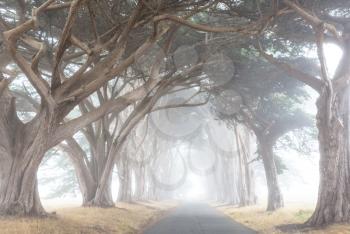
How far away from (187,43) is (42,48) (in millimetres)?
7228

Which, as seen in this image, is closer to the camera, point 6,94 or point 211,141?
point 6,94

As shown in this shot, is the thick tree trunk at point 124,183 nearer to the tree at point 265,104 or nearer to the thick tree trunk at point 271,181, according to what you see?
the tree at point 265,104

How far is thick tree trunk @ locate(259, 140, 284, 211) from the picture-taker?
77.3 ft

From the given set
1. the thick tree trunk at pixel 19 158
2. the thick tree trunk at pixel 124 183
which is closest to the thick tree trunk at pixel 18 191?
the thick tree trunk at pixel 19 158

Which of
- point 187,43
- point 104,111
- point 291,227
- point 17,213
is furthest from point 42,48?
point 291,227

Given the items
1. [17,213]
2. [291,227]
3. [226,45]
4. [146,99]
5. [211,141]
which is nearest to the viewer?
[17,213]

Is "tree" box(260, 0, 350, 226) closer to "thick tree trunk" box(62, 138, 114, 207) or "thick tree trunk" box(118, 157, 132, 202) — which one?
"thick tree trunk" box(62, 138, 114, 207)

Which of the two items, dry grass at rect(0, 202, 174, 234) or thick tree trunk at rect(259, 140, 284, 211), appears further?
thick tree trunk at rect(259, 140, 284, 211)

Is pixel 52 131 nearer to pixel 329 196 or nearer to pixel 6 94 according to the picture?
pixel 6 94

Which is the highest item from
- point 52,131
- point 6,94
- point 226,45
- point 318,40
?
point 226,45

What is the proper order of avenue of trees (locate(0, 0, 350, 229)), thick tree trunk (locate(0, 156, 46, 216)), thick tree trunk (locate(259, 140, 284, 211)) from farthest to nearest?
thick tree trunk (locate(259, 140, 284, 211))
thick tree trunk (locate(0, 156, 46, 216))
avenue of trees (locate(0, 0, 350, 229))

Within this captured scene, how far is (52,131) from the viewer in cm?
1323

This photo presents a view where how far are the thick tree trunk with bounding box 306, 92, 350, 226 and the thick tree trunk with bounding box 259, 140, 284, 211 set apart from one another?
978 cm

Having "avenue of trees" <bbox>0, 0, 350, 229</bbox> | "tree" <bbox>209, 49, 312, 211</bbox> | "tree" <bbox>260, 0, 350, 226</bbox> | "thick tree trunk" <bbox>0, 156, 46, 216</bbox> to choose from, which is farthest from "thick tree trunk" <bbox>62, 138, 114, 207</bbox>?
"tree" <bbox>260, 0, 350, 226</bbox>
